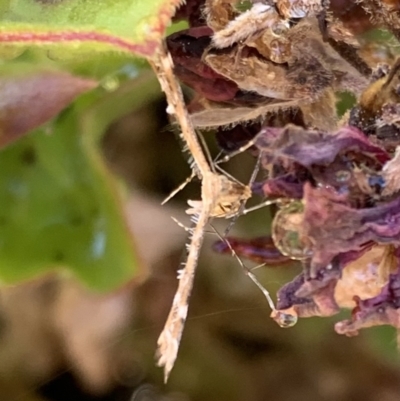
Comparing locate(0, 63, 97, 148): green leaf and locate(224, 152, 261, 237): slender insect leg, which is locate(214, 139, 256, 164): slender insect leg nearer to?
locate(224, 152, 261, 237): slender insect leg

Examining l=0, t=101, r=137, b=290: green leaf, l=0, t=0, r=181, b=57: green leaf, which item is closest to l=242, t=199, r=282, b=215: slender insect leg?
l=0, t=0, r=181, b=57: green leaf

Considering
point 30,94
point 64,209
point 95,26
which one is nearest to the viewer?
point 95,26

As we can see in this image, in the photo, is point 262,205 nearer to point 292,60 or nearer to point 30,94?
point 292,60

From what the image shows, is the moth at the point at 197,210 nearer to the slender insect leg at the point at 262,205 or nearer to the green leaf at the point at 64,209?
the slender insect leg at the point at 262,205

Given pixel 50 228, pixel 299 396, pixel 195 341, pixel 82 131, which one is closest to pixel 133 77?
pixel 82 131

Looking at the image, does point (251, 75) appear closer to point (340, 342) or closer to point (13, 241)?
point (13, 241)

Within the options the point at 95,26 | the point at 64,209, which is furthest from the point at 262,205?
the point at 64,209
